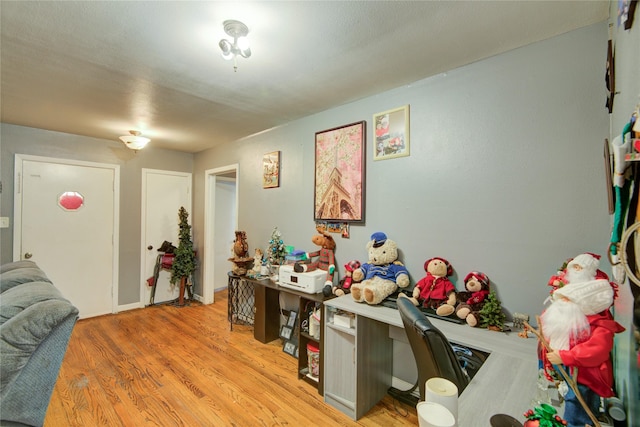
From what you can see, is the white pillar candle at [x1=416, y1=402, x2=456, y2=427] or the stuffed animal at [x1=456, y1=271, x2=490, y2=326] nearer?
the white pillar candle at [x1=416, y1=402, x2=456, y2=427]

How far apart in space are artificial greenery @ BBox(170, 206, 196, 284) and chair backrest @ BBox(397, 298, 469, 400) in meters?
3.78

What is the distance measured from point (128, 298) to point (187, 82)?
3.29m

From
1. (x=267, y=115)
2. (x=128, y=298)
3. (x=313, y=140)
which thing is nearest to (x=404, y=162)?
(x=313, y=140)

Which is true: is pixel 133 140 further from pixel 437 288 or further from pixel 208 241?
pixel 437 288

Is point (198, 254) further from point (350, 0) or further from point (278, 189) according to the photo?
point (350, 0)

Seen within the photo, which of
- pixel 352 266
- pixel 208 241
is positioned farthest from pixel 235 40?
pixel 208 241

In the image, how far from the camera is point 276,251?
9.95 feet

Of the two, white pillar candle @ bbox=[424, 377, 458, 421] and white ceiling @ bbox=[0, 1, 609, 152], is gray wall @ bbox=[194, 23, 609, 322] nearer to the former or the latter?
white ceiling @ bbox=[0, 1, 609, 152]

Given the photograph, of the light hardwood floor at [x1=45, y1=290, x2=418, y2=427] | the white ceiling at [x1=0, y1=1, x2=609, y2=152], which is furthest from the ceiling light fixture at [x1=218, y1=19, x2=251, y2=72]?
the light hardwood floor at [x1=45, y1=290, x2=418, y2=427]

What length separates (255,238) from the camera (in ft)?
11.5

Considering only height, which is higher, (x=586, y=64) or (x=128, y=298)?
(x=586, y=64)

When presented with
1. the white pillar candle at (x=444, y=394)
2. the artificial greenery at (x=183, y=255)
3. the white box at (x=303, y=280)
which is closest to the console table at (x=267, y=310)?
the white box at (x=303, y=280)

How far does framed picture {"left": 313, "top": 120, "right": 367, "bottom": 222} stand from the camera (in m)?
2.44

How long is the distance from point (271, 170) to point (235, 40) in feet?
5.83
